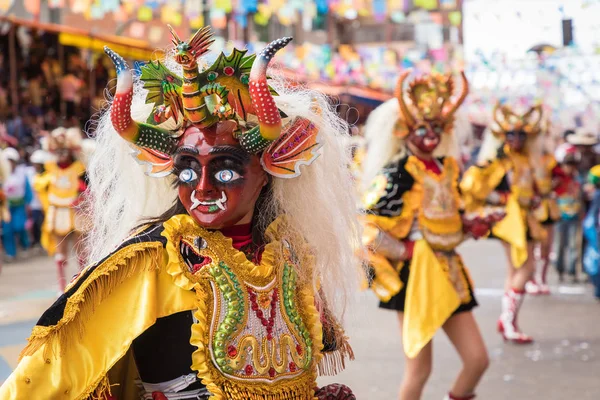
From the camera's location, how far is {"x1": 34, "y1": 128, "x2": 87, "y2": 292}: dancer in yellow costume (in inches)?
411

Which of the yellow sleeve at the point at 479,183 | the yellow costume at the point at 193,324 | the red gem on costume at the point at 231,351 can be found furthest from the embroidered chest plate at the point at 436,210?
the red gem on costume at the point at 231,351

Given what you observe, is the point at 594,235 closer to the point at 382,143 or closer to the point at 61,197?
the point at 382,143

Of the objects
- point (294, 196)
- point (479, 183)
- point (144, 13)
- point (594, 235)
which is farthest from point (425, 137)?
point (144, 13)

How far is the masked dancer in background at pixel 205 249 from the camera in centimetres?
246

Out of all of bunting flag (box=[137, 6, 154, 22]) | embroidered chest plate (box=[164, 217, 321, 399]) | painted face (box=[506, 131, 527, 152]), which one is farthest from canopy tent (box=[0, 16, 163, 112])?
embroidered chest plate (box=[164, 217, 321, 399])

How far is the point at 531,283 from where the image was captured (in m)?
10.8

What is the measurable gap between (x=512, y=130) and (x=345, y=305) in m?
5.82

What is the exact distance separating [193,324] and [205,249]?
0.24 metres

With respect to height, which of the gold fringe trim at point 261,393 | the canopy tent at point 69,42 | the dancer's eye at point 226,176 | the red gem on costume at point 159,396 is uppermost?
the canopy tent at point 69,42

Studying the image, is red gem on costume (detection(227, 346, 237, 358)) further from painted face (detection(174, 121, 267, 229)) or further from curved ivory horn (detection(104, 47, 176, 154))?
curved ivory horn (detection(104, 47, 176, 154))

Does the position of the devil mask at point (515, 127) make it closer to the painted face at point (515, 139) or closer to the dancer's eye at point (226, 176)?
the painted face at point (515, 139)

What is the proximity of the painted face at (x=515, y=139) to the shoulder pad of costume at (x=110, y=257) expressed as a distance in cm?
628

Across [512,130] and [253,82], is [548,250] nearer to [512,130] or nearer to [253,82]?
[512,130]

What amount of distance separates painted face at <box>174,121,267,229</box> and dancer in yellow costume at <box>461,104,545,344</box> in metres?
5.23
